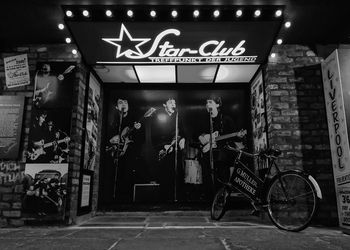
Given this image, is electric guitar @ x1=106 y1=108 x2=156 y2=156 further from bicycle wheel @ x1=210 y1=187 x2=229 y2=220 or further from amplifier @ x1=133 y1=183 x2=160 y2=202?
bicycle wheel @ x1=210 y1=187 x2=229 y2=220

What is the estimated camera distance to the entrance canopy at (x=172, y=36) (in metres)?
3.58

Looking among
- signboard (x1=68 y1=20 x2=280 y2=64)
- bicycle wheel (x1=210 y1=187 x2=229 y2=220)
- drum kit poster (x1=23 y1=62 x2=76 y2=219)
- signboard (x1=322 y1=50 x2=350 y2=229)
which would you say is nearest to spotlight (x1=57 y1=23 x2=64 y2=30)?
signboard (x1=68 y1=20 x2=280 y2=64)

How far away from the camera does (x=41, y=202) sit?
12.5ft

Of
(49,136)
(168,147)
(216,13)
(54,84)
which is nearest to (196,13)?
(216,13)

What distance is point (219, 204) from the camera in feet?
14.5

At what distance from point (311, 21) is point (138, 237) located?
355 centimetres

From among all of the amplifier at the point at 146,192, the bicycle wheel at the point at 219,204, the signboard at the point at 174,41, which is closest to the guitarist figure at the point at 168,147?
the amplifier at the point at 146,192

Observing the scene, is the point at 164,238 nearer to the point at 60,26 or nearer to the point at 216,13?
the point at 216,13

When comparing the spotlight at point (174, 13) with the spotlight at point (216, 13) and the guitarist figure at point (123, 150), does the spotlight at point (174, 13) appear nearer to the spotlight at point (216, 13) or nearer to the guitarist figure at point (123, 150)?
the spotlight at point (216, 13)

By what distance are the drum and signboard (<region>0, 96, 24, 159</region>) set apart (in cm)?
281

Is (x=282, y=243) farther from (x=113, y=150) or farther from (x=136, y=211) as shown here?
(x=113, y=150)

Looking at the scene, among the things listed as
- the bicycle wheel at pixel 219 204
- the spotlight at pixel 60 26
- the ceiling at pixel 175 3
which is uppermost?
the ceiling at pixel 175 3

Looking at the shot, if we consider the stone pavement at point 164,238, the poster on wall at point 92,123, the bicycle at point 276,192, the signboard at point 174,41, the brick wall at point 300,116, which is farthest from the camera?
the poster on wall at point 92,123

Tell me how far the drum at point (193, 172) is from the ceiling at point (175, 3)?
259cm
